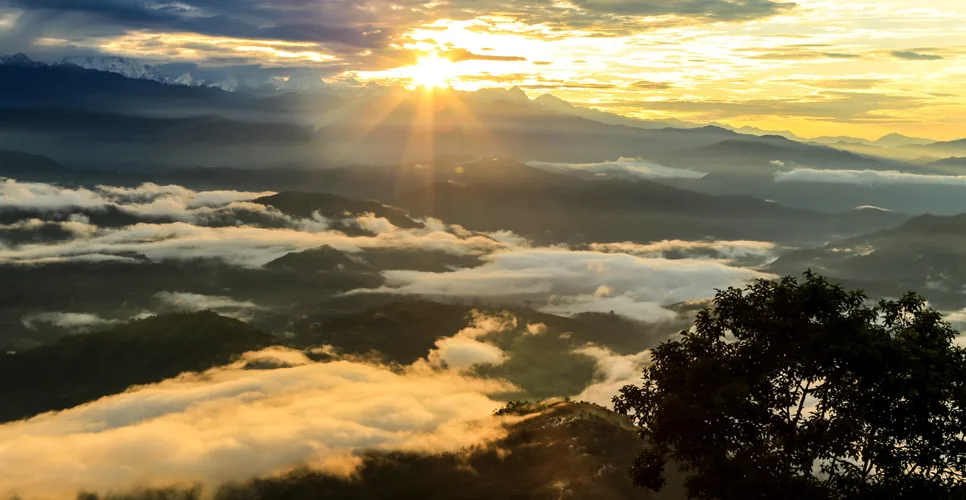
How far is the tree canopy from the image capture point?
41406mm

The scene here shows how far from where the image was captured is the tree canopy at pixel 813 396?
41406mm

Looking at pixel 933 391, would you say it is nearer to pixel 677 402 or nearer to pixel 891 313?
pixel 891 313

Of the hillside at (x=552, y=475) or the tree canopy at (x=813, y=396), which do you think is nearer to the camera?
the tree canopy at (x=813, y=396)

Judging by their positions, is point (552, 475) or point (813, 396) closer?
point (813, 396)

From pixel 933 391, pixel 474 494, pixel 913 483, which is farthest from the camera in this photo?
pixel 474 494

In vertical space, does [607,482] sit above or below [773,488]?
below

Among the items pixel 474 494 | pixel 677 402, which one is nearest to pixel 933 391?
pixel 677 402

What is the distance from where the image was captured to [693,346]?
48062 mm

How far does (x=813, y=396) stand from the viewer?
1794 inches

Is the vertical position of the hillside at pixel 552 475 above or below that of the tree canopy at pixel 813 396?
below

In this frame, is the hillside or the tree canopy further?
the hillside

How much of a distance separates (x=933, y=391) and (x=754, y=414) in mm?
10049

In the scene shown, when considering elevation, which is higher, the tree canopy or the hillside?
the tree canopy

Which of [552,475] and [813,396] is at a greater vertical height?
[813,396]
